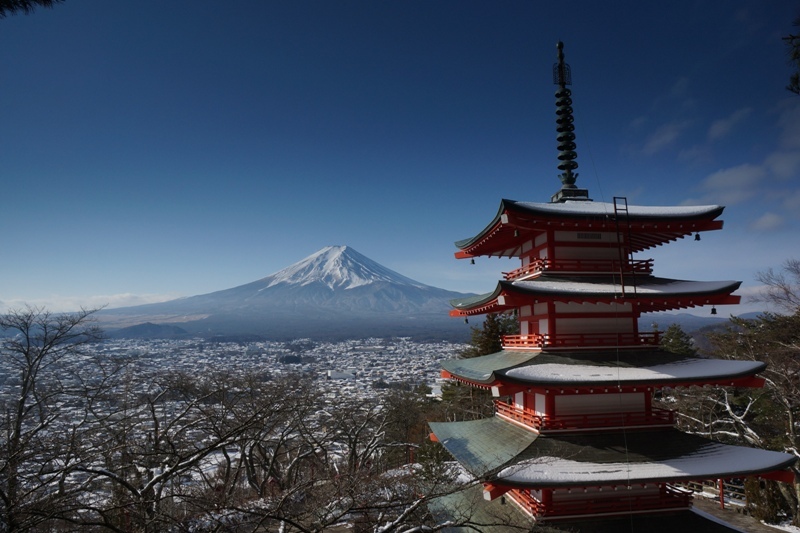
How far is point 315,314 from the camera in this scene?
19425 cm

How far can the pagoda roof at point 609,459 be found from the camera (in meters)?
8.50

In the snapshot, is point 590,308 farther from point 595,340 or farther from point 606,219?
point 606,219

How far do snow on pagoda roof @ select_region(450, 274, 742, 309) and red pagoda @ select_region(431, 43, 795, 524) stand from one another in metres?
0.03

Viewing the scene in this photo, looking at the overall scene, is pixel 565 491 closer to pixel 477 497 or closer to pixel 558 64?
pixel 477 497

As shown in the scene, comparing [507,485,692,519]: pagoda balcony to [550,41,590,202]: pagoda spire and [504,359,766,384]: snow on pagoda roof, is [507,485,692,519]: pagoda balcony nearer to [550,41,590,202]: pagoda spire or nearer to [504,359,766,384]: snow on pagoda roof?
[504,359,766,384]: snow on pagoda roof

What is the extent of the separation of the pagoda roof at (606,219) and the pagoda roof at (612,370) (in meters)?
2.91

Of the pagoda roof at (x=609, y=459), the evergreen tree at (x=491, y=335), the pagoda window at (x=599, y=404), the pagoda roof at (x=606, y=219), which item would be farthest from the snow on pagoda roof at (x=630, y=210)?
the evergreen tree at (x=491, y=335)

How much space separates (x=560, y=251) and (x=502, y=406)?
4577 millimetres

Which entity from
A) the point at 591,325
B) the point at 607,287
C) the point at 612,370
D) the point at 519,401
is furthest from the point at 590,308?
the point at 519,401

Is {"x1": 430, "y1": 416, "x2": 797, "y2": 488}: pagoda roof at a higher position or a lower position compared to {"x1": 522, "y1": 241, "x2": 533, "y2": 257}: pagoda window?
lower

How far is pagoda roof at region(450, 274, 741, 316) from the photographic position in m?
9.59

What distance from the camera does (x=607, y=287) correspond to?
1013 centimetres

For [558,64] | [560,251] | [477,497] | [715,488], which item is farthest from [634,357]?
[715,488]

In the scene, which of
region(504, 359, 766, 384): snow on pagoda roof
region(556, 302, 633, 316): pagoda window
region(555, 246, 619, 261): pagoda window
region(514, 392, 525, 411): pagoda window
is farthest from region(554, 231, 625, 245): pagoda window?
region(514, 392, 525, 411): pagoda window
